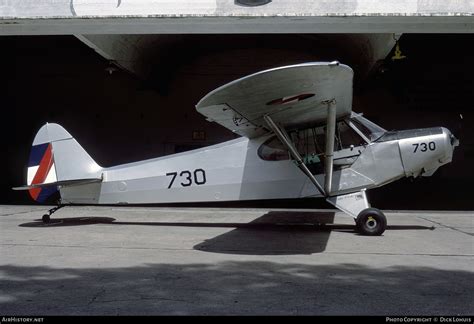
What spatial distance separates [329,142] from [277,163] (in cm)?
146

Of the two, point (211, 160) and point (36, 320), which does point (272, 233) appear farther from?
point (36, 320)

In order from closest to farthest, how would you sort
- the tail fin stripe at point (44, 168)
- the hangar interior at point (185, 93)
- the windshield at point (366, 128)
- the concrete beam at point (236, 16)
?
the windshield at point (366, 128), the tail fin stripe at point (44, 168), the concrete beam at point (236, 16), the hangar interior at point (185, 93)

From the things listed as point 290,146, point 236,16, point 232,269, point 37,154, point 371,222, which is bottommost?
point 232,269

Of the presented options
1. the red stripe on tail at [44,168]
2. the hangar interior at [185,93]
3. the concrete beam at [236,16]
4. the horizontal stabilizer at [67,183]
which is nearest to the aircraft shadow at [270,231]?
the horizontal stabilizer at [67,183]

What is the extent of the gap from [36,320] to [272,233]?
18.4 feet

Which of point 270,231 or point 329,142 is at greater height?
point 329,142

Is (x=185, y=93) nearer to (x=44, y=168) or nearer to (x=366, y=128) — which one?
(x=44, y=168)

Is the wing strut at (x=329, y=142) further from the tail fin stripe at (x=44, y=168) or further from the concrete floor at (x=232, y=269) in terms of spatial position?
the tail fin stripe at (x=44, y=168)

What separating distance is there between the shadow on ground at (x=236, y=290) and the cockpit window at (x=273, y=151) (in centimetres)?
355

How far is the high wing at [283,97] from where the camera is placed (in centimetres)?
600

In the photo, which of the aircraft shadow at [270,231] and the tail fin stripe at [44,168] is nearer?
the aircraft shadow at [270,231]

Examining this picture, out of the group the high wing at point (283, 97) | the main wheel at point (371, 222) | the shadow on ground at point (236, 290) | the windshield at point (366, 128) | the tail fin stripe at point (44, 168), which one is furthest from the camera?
the tail fin stripe at point (44, 168)

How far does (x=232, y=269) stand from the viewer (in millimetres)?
5477

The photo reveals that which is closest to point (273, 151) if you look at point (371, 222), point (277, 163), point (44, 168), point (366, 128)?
point (277, 163)
